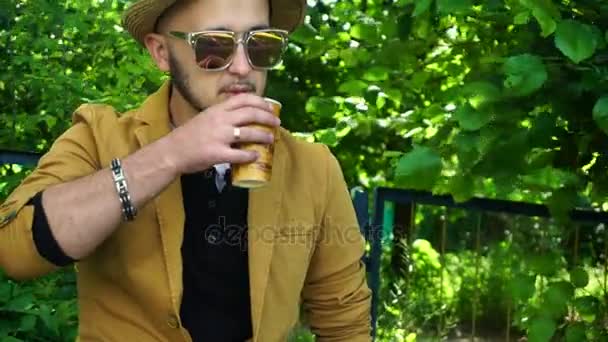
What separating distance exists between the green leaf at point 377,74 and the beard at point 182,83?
6.72ft

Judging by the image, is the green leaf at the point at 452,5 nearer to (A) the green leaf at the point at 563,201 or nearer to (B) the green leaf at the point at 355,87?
(A) the green leaf at the point at 563,201

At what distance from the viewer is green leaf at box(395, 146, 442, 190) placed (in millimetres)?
2617

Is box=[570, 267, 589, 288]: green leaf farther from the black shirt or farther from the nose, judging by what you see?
the nose

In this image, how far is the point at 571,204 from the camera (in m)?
2.95

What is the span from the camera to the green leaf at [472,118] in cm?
258

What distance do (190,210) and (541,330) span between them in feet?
4.16

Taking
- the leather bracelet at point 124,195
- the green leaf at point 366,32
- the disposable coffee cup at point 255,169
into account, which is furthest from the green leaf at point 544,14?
the green leaf at point 366,32

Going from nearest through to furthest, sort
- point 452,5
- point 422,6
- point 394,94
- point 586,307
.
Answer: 1. point 452,5
2. point 422,6
3. point 586,307
4. point 394,94

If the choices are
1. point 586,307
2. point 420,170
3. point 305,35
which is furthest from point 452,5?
point 305,35

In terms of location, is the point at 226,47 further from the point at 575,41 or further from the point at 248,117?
the point at 575,41

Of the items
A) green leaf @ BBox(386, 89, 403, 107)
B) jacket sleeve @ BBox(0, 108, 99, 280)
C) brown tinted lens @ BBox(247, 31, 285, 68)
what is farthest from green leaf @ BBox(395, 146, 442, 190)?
green leaf @ BBox(386, 89, 403, 107)

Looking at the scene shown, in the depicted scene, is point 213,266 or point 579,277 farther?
point 579,277

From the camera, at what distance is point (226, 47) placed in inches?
81.5

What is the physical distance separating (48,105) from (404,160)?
2.19m
